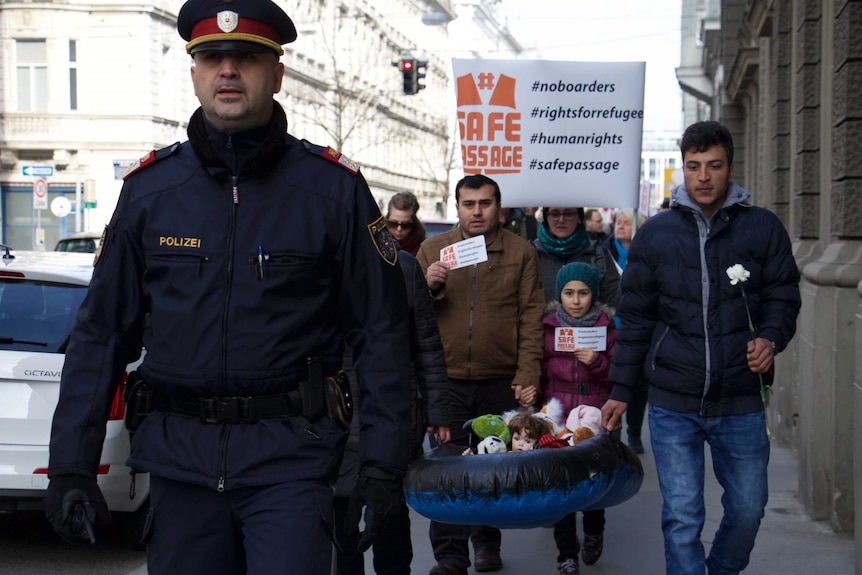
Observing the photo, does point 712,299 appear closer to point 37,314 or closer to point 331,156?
point 331,156

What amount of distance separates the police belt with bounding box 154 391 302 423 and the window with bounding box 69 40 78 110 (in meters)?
38.3

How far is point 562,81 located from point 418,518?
2920 millimetres

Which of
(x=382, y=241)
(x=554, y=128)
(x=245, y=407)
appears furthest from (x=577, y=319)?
(x=245, y=407)

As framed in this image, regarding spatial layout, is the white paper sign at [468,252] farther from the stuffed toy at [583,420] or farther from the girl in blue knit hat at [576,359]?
the stuffed toy at [583,420]

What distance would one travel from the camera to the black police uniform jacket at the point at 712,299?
16.3 ft

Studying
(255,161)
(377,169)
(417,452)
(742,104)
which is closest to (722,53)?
(742,104)

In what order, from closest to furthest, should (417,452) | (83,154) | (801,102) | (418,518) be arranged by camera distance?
(417,452)
(418,518)
(801,102)
(83,154)

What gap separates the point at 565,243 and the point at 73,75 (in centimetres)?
3509

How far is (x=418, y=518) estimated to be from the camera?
800cm

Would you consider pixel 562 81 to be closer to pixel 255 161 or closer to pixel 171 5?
pixel 255 161

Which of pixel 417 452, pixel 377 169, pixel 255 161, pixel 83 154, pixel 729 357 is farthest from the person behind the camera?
pixel 377 169

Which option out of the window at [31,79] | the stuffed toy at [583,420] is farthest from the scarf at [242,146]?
the window at [31,79]

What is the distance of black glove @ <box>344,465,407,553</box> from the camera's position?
3271 millimetres

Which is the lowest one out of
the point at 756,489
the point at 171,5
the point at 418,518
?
the point at 418,518
